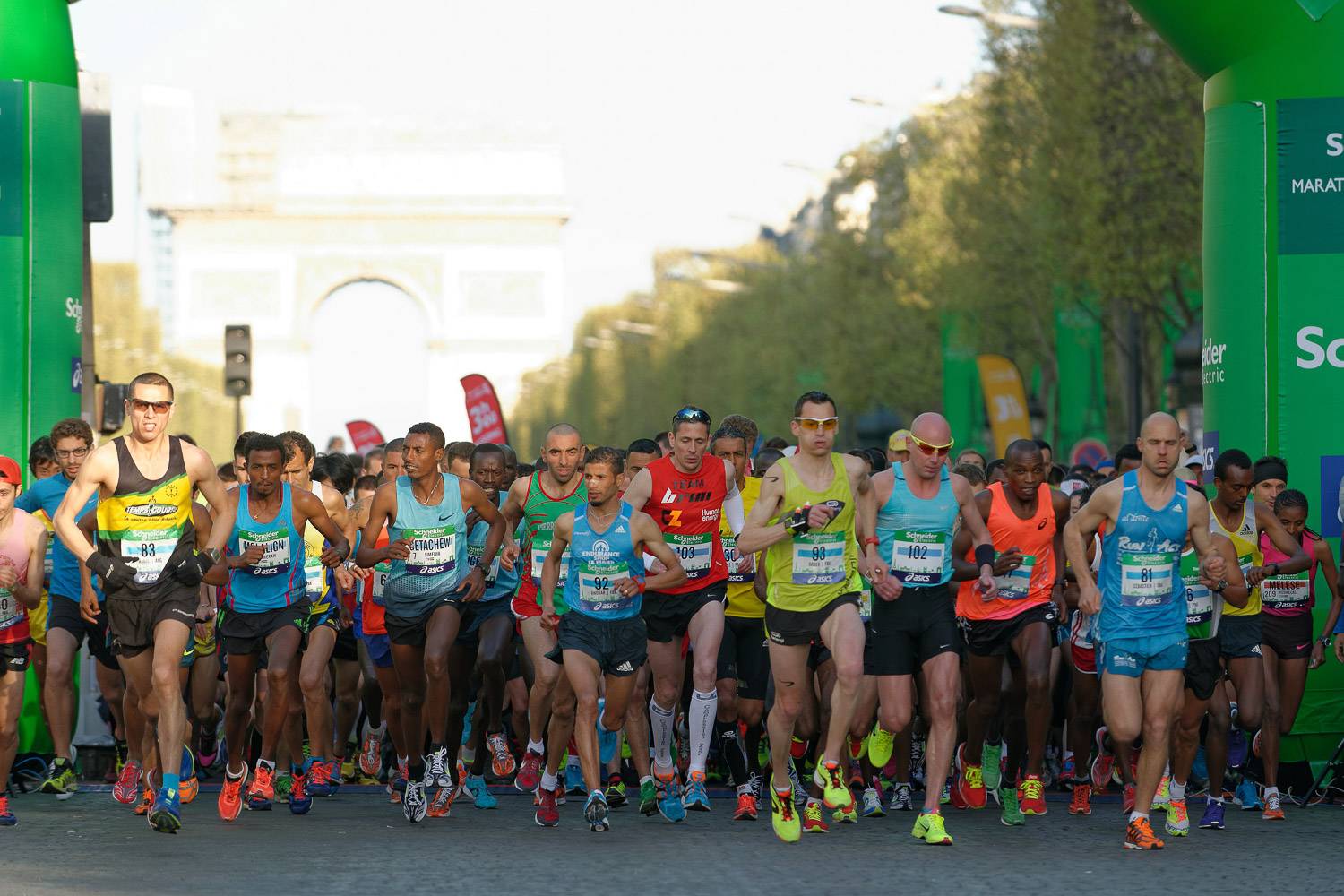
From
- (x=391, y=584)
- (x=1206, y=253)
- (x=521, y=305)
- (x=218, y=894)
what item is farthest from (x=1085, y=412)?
(x=521, y=305)

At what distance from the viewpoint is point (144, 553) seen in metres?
10.4

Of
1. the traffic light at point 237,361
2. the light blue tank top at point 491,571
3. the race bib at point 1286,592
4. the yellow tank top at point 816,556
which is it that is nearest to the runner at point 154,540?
the light blue tank top at point 491,571

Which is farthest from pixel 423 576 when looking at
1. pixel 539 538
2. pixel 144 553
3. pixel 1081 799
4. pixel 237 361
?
pixel 237 361

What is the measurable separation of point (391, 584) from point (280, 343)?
2859 inches

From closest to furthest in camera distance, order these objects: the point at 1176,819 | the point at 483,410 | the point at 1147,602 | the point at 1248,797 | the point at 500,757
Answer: the point at 1147,602 → the point at 1176,819 → the point at 1248,797 → the point at 500,757 → the point at 483,410

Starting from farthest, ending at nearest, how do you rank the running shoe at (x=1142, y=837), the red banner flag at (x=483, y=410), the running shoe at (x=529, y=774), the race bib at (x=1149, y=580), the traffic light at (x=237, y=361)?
the traffic light at (x=237, y=361), the red banner flag at (x=483, y=410), the running shoe at (x=529, y=774), the race bib at (x=1149, y=580), the running shoe at (x=1142, y=837)

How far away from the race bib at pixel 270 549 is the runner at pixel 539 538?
1032mm

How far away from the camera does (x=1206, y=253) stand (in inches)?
522

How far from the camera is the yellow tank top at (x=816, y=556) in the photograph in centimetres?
1039

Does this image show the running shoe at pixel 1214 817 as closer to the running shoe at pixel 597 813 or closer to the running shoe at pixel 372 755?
the running shoe at pixel 597 813

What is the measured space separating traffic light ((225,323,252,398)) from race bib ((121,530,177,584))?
1361 cm

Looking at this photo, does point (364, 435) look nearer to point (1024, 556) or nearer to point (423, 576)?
point (423, 576)

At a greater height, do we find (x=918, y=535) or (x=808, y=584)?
(x=918, y=535)

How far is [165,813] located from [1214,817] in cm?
462
